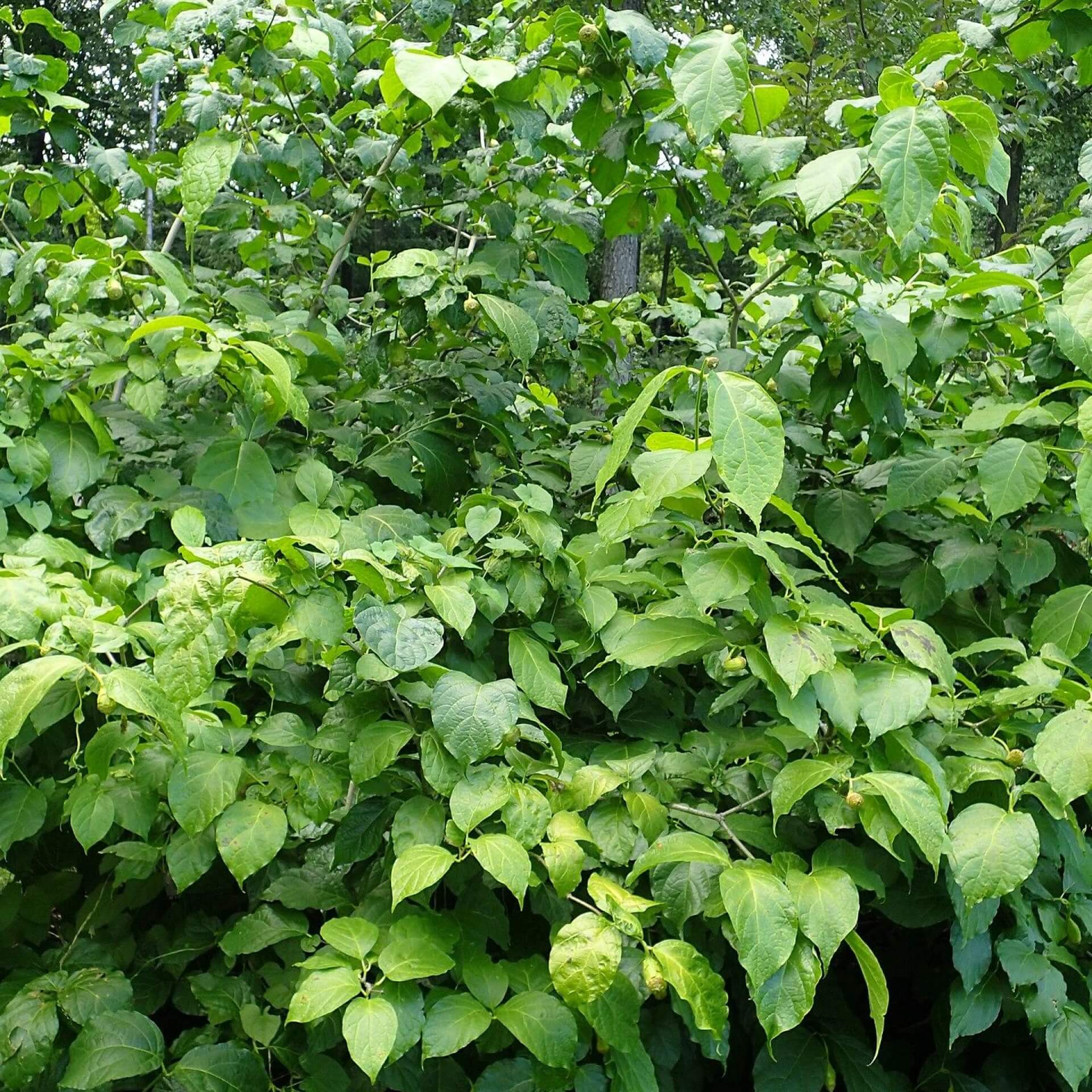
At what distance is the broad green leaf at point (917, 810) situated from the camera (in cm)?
137

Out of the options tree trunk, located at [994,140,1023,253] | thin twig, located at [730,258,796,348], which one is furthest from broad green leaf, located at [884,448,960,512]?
tree trunk, located at [994,140,1023,253]

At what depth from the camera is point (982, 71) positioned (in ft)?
7.00

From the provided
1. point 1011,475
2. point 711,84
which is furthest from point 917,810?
point 711,84

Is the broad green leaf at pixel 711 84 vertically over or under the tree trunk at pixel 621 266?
over

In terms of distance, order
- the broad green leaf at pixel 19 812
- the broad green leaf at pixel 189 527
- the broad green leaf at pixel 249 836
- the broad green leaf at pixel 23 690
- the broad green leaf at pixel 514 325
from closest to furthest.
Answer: the broad green leaf at pixel 23 690
the broad green leaf at pixel 249 836
the broad green leaf at pixel 189 527
the broad green leaf at pixel 19 812
the broad green leaf at pixel 514 325

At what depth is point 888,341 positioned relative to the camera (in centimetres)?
201

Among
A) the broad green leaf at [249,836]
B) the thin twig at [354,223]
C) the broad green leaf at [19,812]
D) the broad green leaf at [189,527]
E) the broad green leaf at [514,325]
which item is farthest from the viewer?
the thin twig at [354,223]

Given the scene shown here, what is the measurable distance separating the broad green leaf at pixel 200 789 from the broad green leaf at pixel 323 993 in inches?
10.9

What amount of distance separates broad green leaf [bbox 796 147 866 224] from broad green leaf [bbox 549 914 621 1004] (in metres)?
1.16

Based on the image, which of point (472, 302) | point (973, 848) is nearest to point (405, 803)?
point (973, 848)

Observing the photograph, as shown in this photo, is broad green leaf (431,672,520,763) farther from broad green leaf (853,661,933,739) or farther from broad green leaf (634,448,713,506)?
broad green leaf (853,661,933,739)

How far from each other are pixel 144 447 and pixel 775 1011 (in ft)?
5.76

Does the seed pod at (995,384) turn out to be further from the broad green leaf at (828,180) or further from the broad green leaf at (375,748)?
the broad green leaf at (375,748)

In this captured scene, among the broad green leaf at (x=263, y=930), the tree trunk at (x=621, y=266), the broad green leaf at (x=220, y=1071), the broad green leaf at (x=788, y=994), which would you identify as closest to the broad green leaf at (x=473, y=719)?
the broad green leaf at (x=788, y=994)
